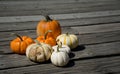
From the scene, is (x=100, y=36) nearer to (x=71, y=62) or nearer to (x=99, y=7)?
(x=71, y=62)

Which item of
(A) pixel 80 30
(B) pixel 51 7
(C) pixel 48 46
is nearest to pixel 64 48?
(C) pixel 48 46

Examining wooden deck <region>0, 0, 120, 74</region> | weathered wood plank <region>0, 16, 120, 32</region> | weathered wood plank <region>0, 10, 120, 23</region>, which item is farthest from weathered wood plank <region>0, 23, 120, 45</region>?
weathered wood plank <region>0, 10, 120, 23</region>

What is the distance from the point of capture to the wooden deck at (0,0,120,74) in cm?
289

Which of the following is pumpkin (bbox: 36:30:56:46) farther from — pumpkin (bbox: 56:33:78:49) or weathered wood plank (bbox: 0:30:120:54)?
weathered wood plank (bbox: 0:30:120:54)

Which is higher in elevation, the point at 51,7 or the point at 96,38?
the point at 51,7

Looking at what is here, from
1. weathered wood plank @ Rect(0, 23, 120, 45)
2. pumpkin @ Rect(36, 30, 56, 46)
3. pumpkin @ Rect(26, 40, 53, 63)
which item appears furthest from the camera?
weathered wood plank @ Rect(0, 23, 120, 45)

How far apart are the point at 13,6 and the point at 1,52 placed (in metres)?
2.05

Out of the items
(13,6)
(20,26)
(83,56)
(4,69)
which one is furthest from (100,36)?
(13,6)

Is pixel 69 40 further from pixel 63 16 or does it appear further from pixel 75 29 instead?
pixel 63 16

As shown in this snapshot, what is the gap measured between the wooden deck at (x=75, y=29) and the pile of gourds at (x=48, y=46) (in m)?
0.07

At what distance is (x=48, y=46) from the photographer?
2986 millimetres

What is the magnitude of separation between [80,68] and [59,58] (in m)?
0.24

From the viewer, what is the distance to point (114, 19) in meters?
4.62

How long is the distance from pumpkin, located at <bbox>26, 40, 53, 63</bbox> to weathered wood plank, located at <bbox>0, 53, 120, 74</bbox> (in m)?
0.07
